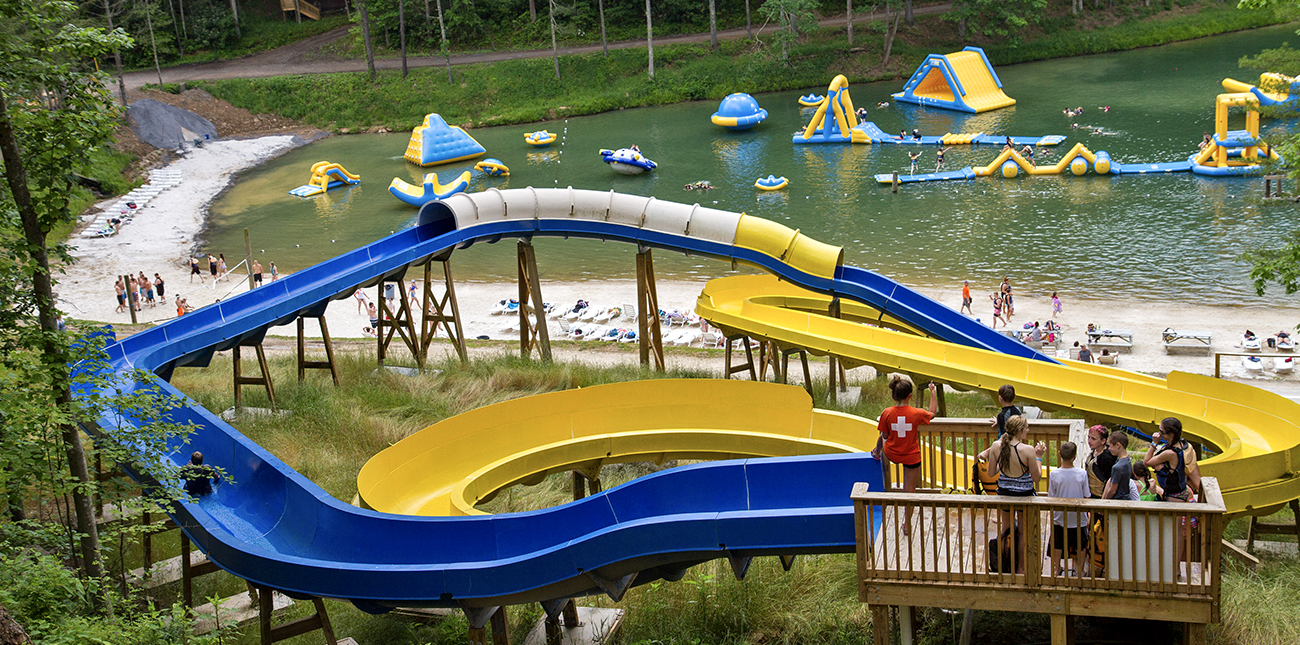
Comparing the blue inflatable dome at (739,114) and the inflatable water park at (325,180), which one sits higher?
the blue inflatable dome at (739,114)

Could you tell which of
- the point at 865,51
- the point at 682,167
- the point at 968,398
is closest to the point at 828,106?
the point at 682,167

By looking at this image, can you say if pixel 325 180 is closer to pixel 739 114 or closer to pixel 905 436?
pixel 739 114

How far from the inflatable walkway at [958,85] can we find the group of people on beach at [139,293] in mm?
39058

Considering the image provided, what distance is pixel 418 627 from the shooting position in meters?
11.1

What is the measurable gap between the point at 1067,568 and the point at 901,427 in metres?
1.85

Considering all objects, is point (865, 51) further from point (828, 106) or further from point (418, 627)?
point (418, 627)

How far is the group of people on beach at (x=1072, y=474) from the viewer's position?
779 cm

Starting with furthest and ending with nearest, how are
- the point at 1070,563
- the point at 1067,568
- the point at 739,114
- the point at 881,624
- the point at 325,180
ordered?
1. the point at 739,114
2. the point at 325,180
3. the point at 881,624
4. the point at 1070,563
5. the point at 1067,568

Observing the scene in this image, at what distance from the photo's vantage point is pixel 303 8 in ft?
246

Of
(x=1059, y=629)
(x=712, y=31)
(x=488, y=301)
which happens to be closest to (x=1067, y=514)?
(x=1059, y=629)

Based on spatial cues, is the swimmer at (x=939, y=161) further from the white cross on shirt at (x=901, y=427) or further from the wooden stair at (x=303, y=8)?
the wooden stair at (x=303, y=8)

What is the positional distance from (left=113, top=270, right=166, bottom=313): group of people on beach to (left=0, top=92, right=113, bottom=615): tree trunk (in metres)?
23.0

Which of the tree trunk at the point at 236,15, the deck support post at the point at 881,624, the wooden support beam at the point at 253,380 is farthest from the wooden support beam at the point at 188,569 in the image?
the tree trunk at the point at 236,15

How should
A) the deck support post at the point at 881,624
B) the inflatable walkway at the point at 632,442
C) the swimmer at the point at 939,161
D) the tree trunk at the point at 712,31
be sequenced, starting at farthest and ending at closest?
the tree trunk at the point at 712,31 < the swimmer at the point at 939,161 < the inflatable walkway at the point at 632,442 < the deck support post at the point at 881,624
